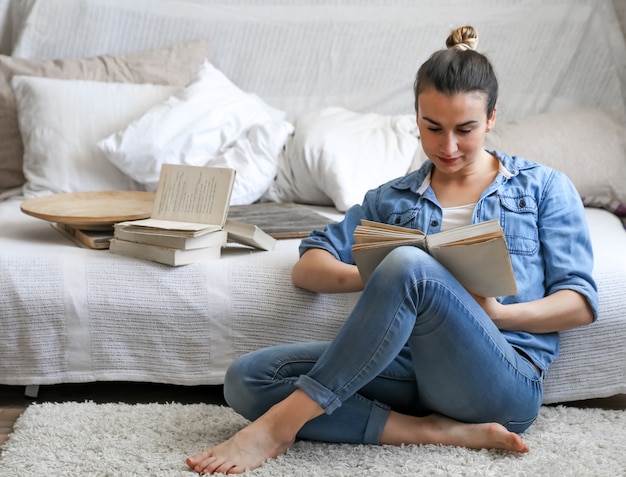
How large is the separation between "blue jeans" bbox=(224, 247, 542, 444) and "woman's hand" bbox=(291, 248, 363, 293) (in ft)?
0.47

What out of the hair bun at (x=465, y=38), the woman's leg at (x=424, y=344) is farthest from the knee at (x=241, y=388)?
the hair bun at (x=465, y=38)

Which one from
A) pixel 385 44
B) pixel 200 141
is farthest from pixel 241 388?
pixel 385 44

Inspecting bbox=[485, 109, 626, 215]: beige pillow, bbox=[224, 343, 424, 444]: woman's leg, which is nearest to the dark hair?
bbox=[224, 343, 424, 444]: woman's leg

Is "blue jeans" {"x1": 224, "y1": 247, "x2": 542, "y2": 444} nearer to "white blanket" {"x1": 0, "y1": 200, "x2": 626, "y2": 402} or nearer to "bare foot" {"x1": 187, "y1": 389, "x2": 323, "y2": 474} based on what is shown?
"bare foot" {"x1": 187, "y1": 389, "x2": 323, "y2": 474}

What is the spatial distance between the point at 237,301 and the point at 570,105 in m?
1.48

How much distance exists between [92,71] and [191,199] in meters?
0.88

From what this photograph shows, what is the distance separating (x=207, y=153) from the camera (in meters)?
2.51

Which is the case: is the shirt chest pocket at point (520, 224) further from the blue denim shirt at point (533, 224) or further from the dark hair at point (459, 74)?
the dark hair at point (459, 74)

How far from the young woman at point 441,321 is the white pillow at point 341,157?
24.7 inches

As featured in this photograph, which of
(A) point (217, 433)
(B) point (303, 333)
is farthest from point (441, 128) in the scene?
(A) point (217, 433)

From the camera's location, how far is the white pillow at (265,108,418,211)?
2373 mm

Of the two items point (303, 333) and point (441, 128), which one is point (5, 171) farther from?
point (441, 128)

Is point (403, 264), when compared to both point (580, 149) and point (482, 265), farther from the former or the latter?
point (580, 149)

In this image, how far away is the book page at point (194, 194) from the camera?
1.95 m
